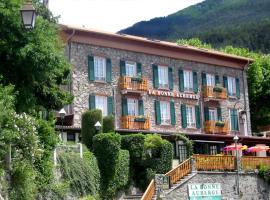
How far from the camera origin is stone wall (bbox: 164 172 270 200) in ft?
108

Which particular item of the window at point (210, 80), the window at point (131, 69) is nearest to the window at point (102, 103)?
the window at point (131, 69)

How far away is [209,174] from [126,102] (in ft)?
28.5

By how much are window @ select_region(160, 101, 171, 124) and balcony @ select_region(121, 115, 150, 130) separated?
200cm

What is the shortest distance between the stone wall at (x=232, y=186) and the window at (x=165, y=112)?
26.9ft

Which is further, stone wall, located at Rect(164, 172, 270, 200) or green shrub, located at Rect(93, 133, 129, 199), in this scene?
stone wall, located at Rect(164, 172, 270, 200)

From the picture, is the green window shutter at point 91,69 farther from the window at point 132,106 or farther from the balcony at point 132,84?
the window at point 132,106

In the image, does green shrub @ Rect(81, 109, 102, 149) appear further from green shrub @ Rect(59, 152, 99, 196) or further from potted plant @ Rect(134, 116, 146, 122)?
potted plant @ Rect(134, 116, 146, 122)

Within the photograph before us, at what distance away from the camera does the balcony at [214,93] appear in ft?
149

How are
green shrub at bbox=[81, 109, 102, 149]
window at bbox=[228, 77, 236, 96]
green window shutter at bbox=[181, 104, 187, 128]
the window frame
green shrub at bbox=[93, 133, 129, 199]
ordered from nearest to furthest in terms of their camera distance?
green shrub at bbox=[93, 133, 129, 199]
green shrub at bbox=[81, 109, 102, 149]
the window frame
green window shutter at bbox=[181, 104, 187, 128]
window at bbox=[228, 77, 236, 96]

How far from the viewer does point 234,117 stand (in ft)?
156

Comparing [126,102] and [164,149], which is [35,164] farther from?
[126,102]

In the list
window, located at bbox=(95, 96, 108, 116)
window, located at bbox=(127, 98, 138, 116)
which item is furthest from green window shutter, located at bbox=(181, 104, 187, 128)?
window, located at bbox=(95, 96, 108, 116)

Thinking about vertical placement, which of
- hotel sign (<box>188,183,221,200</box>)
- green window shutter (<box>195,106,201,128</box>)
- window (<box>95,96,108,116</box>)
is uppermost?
window (<box>95,96,108,116</box>)

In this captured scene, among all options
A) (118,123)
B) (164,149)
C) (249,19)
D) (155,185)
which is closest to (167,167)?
(164,149)
